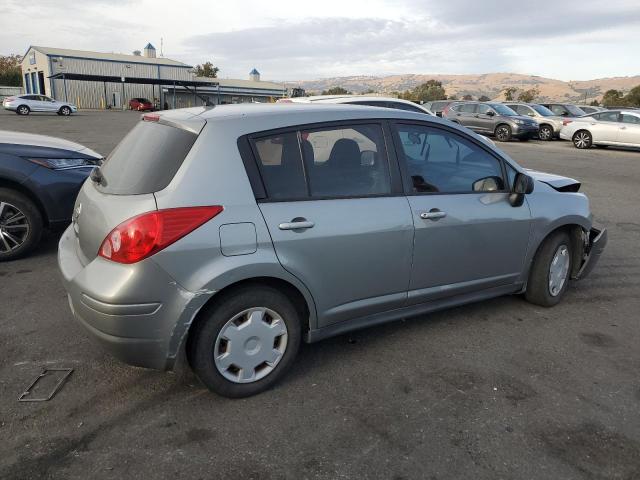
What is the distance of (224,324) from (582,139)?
20172 mm

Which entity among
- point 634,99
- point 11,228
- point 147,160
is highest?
point 634,99

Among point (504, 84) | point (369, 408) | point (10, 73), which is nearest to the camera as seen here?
point (369, 408)

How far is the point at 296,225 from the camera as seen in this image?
2873mm

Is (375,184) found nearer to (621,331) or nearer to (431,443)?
(431,443)

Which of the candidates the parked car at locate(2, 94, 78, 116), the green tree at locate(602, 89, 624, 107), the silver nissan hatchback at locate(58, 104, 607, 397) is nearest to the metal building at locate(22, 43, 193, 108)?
the parked car at locate(2, 94, 78, 116)

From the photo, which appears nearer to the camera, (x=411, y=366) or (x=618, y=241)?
(x=411, y=366)

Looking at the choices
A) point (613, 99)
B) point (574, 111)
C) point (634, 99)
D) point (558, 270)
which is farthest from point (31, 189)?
point (613, 99)

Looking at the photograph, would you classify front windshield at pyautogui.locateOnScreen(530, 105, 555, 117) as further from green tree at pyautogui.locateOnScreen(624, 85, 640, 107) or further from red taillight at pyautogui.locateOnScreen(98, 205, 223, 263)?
green tree at pyautogui.locateOnScreen(624, 85, 640, 107)

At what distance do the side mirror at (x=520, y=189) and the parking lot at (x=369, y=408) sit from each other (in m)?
0.97

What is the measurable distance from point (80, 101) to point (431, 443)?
59.3 metres

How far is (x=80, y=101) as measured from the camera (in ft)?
176

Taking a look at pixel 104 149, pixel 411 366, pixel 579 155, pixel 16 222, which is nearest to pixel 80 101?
pixel 104 149

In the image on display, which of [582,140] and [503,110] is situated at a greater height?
[503,110]

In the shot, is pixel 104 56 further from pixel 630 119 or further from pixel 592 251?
pixel 592 251
